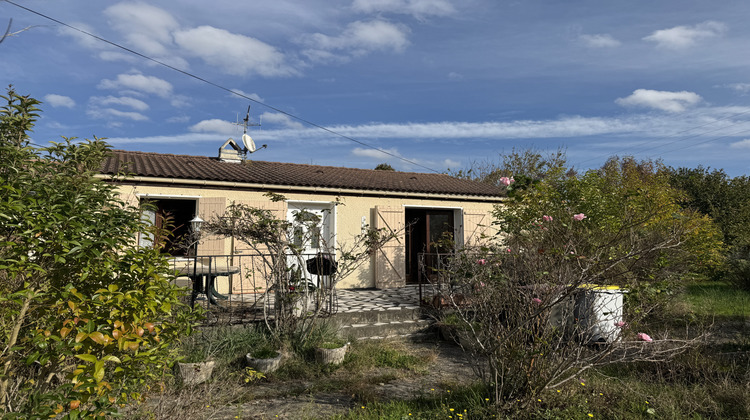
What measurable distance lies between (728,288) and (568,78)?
6.49m

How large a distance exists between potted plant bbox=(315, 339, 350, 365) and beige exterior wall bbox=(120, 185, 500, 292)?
2.83 meters

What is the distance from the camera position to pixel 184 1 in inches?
255

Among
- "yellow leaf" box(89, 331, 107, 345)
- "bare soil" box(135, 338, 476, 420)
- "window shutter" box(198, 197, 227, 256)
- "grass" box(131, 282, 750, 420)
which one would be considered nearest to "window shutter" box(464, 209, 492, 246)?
"grass" box(131, 282, 750, 420)

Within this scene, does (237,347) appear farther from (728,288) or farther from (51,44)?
(728,288)

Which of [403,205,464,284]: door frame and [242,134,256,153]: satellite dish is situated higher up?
[242,134,256,153]: satellite dish

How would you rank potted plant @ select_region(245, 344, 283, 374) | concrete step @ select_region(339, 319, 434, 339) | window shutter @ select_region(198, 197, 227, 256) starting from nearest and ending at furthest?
potted plant @ select_region(245, 344, 283, 374)
concrete step @ select_region(339, 319, 434, 339)
window shutter @ select_region(198, 197, 227, 256)

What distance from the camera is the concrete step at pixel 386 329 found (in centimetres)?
665

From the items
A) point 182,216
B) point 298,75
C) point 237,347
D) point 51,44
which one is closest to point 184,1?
point 51,44

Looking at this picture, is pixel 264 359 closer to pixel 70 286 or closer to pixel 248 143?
pixel 70 286

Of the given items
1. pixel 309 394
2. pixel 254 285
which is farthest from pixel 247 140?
pixel 309 394

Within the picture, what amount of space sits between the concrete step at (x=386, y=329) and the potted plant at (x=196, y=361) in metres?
1.93

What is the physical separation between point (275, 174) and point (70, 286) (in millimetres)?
8673

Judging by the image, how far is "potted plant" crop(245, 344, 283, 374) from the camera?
5.20 metres

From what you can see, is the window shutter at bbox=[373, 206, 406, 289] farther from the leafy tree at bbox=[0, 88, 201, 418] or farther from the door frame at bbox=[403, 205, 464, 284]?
the leafy tree at bbox=[0, 88, 201, 418]
